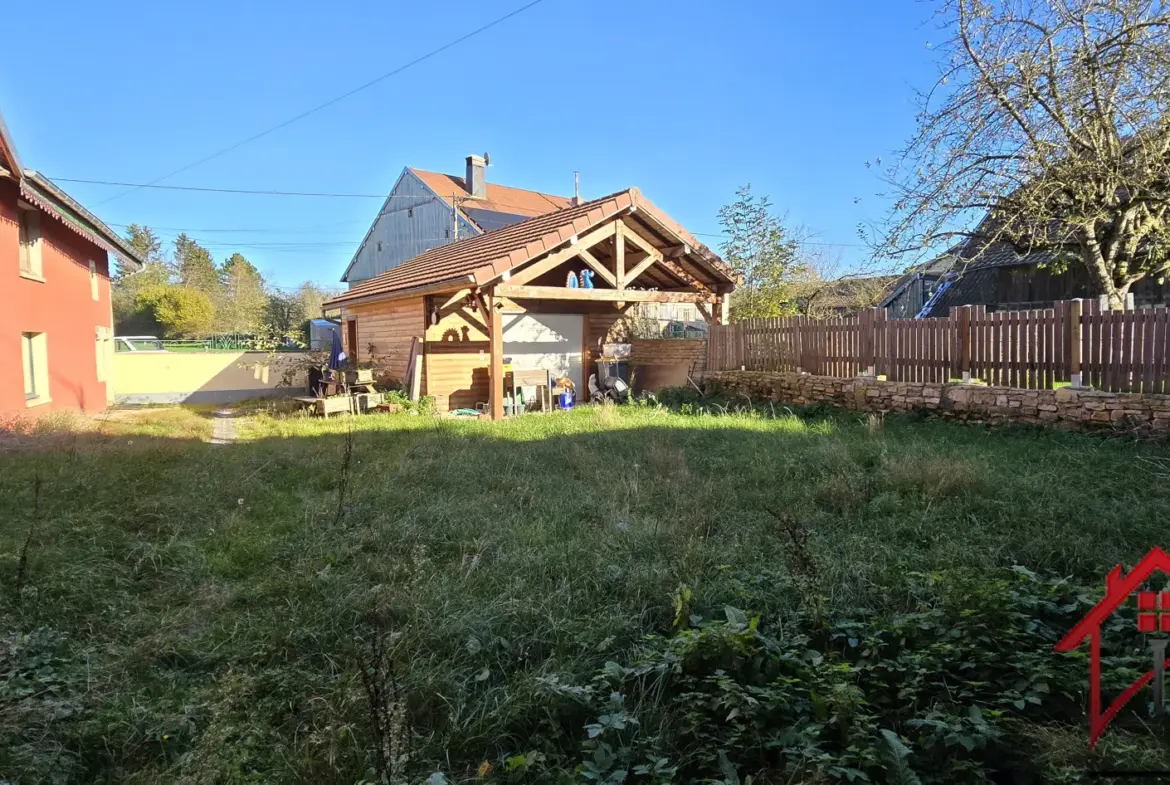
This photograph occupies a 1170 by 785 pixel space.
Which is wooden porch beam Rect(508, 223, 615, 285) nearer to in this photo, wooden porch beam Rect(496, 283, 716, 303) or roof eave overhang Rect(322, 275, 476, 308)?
wooden porch beam Rect(496, 283, 716, 303)

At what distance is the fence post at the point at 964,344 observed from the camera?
29.2 feet

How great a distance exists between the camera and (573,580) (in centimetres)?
371

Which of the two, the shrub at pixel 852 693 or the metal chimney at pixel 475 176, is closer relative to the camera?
the shrub at pixel 852 693

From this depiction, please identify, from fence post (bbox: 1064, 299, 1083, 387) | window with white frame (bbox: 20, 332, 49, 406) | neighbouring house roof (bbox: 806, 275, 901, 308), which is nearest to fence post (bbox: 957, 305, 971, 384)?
fence post (bbox: 1064, 299, 1083, 387)

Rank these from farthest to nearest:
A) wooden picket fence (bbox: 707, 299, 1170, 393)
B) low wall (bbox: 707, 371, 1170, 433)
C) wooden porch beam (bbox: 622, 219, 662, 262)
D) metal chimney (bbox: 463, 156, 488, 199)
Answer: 1. metal chimney (bbox: 463, 156, 488, 199)
2. wooden porch beam (bbox: 622, 219, 662, 262)
3. wooden picket fence (bbox: 707, 299, 1170, 393)
4. low wall (bbox: 707, 371, 1170, 433)

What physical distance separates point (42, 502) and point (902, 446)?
8183mm

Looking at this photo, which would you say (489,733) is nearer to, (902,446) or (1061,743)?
(1061,743)

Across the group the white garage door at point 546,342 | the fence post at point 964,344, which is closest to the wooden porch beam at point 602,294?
the white garage door at point 546,342

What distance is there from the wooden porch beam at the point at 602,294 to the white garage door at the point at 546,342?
61.5 inches

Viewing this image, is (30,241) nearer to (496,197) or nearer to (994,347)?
(994,347)

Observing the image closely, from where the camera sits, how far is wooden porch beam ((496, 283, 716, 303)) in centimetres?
1123

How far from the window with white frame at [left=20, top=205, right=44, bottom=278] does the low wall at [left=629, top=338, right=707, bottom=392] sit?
468 inches

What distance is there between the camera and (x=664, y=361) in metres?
14.4

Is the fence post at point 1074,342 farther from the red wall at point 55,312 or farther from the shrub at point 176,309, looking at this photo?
the shrub at point 176,309
